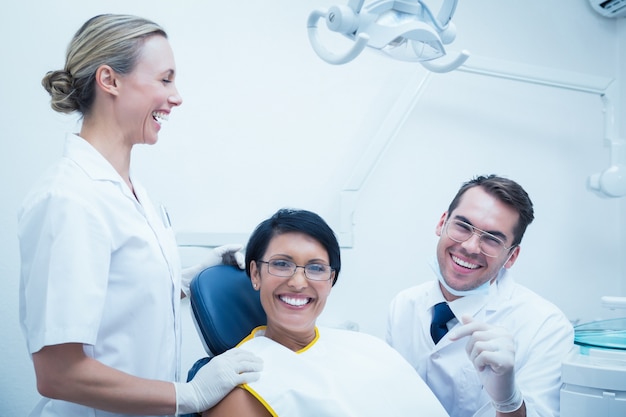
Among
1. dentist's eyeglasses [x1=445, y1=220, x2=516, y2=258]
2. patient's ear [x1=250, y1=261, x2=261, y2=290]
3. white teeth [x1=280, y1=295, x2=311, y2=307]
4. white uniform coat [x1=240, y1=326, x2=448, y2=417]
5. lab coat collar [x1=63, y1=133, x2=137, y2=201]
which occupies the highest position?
lab coat collar [x1=63, y1=133, x2=137, y2=201]

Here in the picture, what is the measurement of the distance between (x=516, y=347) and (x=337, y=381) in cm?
53

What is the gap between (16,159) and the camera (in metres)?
1.77

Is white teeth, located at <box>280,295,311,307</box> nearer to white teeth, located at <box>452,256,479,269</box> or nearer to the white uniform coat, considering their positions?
the white uniform coat

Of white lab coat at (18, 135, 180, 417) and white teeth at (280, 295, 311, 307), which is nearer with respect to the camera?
white lab coat at (18, 135, 180, 417)

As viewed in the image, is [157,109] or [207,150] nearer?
[157,109]

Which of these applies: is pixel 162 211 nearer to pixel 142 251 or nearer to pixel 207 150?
pixel 142 251

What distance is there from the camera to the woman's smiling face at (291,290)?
1.35 meters

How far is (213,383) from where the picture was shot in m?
1.17

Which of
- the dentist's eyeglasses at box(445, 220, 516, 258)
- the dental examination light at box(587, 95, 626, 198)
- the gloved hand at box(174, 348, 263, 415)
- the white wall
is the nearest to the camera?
the gloved hand at box(174, 348, 263, 415)

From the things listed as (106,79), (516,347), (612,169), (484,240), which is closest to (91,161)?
(106,79)

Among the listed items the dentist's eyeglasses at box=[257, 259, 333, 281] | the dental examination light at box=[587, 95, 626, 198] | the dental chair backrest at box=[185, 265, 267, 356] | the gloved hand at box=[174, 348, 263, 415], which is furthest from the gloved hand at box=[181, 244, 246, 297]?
the dental examination light at box=[587, 95, 626, 198]

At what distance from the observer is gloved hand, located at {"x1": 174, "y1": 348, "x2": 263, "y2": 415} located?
1.15 metres

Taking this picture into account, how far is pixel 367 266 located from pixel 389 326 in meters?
0.50

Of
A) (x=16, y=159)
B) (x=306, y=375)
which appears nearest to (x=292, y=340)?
(x=306, y=375)
